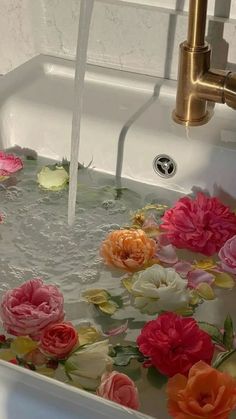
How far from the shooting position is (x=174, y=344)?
2.32 ft

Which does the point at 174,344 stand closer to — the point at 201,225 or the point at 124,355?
the point at 124,355

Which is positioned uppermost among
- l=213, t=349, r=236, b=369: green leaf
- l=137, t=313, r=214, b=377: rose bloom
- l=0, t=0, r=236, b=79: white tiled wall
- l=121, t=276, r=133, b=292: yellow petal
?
l=0, t=0, r=236, b=79: white tiled wall

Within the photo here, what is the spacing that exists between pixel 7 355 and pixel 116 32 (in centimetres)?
54

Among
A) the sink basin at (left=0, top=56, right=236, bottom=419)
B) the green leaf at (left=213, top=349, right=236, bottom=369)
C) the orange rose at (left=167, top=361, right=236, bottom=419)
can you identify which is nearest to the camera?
the orange rose at (left=167, top=361, right=236, bottom=419)

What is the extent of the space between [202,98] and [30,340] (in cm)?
40

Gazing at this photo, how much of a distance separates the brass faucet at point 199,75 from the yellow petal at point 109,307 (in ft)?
0.99

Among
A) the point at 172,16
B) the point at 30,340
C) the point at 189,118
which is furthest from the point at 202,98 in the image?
the point at 30,340

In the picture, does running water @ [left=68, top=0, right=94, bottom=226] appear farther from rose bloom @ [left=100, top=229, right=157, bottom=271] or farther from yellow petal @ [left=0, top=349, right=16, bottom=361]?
yellow petal @ [left=0, top=349, right=16, bottom=361]

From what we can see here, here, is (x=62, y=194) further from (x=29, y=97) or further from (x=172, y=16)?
(x=172, y=16)

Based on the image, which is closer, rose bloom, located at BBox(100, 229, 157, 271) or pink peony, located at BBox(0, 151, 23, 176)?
rose bloom, located at BBox(100, 229, 157, 271)

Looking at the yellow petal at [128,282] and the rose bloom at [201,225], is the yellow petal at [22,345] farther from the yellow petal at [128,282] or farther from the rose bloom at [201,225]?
the rose bloom at [201,225]

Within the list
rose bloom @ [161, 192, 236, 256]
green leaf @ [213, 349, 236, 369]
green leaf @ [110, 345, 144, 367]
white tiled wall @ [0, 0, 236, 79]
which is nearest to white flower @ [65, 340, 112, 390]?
green leaf @ [110, 345, 144, 367]

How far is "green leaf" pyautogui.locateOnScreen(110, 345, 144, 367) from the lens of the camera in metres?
0.72

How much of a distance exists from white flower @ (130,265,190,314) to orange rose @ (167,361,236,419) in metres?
0.15
